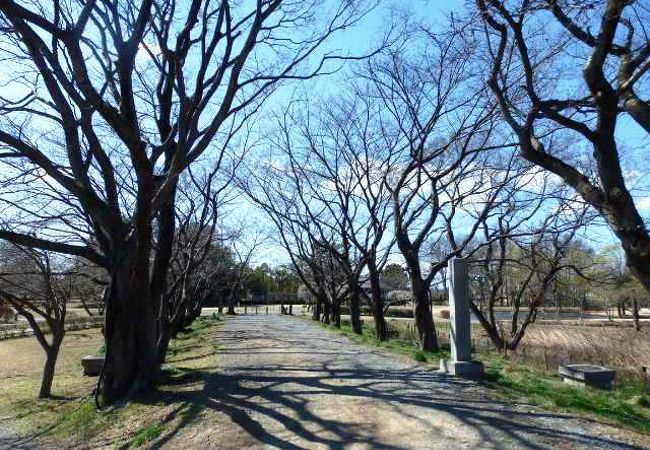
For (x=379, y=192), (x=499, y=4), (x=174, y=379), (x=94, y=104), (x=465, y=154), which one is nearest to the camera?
(x=499, y=4)

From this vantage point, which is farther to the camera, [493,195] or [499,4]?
[493,195]

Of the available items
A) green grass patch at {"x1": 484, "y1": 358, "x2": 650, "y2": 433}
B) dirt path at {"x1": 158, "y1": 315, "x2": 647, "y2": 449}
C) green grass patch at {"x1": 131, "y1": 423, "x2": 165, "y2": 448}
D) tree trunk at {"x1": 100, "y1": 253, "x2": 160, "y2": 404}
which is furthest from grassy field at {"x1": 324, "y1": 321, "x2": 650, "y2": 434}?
tree trunk at {"x1": 100, "y1": 253, "x2": 160, "y2": 404}

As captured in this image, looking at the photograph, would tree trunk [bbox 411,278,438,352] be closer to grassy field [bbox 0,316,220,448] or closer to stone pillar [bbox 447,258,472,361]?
grassy field [bbox 0,316,220,448]

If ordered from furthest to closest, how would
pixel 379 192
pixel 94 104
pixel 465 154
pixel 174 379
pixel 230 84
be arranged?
pixel 379 192
pixel 465 154
pixel 174 379
pixel 230 84
pixel 94 104

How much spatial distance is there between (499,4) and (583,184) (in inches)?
105

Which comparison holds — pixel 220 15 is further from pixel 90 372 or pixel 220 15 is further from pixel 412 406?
pixel 90 372

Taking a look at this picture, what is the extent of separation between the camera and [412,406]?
317 inches

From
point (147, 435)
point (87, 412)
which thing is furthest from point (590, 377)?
point (87, 412)

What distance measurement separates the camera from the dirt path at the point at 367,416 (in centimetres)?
644

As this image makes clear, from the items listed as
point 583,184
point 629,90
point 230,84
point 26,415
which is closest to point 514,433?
point 583,184

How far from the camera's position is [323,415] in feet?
25.9

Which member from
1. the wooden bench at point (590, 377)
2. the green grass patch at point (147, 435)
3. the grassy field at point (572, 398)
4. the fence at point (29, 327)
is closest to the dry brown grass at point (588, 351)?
the wooden bench at point (590, 377)

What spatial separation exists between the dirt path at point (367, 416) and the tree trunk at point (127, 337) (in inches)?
58.0

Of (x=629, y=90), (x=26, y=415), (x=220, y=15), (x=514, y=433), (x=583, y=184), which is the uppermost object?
(x=220, y=15)
